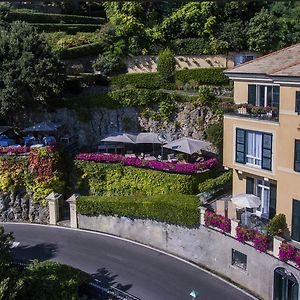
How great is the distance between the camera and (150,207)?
1141 inches

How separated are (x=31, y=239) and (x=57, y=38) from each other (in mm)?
26129

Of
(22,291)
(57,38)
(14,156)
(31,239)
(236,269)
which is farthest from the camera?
(57,38)

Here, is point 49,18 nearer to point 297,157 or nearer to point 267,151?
point 267,151

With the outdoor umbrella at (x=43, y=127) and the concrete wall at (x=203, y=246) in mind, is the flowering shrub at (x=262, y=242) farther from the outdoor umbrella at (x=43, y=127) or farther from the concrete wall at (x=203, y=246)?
the outdoor umbrella at (x=43, y=127)

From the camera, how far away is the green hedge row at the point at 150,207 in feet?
90.2

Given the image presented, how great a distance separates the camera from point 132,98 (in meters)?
38.5

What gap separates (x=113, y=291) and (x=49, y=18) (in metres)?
39.4

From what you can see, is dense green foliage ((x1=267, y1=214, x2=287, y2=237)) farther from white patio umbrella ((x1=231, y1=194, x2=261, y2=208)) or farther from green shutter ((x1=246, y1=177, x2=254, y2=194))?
green shutter ((x1=246, y1=177, x2=254, y2=194))

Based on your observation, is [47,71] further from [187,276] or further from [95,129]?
[187,276]

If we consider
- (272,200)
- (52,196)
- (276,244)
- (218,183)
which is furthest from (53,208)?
(276,244)

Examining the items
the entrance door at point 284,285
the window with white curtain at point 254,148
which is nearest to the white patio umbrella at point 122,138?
the window with white curtain at point 254,148

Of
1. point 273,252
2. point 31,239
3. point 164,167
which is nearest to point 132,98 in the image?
point 164,167

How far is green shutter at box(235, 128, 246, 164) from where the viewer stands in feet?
84.4

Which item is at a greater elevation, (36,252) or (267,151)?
(267,151)
